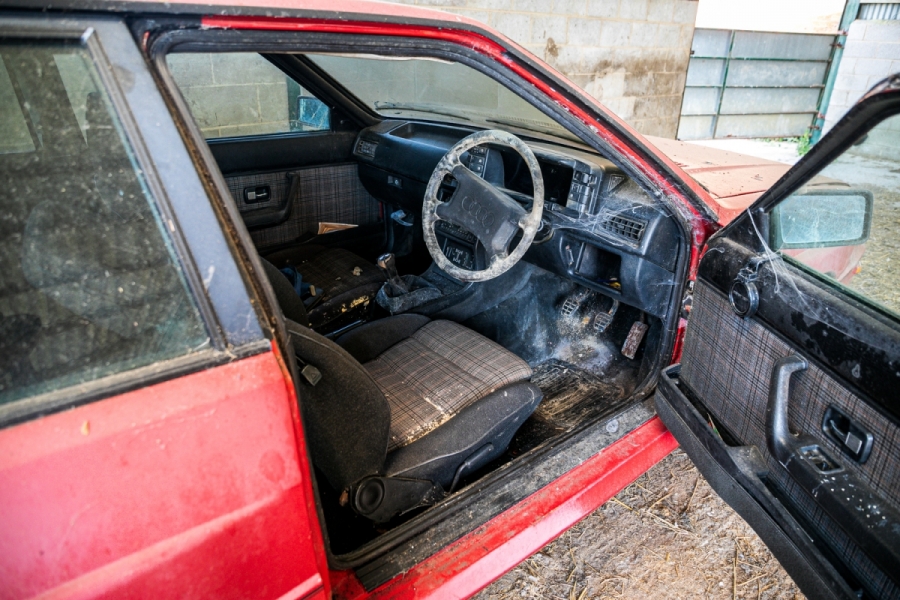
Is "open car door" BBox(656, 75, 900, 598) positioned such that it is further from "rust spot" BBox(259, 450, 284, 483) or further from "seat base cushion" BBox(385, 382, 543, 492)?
"rust spot" BBox(259, 450, 284, 483)

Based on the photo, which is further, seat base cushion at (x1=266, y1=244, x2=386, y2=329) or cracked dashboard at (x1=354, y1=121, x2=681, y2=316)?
seat base cushion at (x1=266, y1=244, x2=386, y2=329)

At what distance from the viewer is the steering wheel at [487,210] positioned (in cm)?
203

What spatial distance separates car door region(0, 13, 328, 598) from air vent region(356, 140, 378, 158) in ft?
7.76

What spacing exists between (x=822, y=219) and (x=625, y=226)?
0.74 m

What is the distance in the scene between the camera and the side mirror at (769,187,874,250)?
4.47 ft

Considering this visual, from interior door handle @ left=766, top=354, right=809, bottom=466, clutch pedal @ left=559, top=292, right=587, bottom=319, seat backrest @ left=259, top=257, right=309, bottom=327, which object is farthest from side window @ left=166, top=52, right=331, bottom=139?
interior door handle @ left=766, top=354, right=809, bottom=466

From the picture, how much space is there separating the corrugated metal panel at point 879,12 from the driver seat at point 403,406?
1041 centimetres

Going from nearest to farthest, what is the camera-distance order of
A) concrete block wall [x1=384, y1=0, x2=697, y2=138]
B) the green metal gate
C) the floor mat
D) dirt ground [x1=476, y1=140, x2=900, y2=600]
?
1. dirt ground [x1=476, y1=140, x2=900, y2=600]
2. the floor mat
3. concrete block wall [x1=384, y1=0, x2=697, y2=138]
4. the green metal gate

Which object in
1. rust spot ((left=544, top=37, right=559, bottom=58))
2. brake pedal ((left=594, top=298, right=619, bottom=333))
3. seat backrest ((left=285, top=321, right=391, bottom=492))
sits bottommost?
brake pedal ((left=594, top=298, right=619, bottom=333))

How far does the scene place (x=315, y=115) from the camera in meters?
3.35

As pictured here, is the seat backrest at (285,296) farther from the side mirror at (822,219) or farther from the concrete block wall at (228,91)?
the concrete block wall at (228,91)

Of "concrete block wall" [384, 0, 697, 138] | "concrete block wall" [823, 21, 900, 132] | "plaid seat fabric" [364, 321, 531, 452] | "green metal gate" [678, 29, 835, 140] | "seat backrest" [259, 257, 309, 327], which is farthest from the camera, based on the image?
"concrete block wall" [823, 21, 900, 132]

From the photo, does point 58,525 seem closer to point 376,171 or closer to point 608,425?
point 608,425

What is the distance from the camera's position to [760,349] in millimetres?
1409
